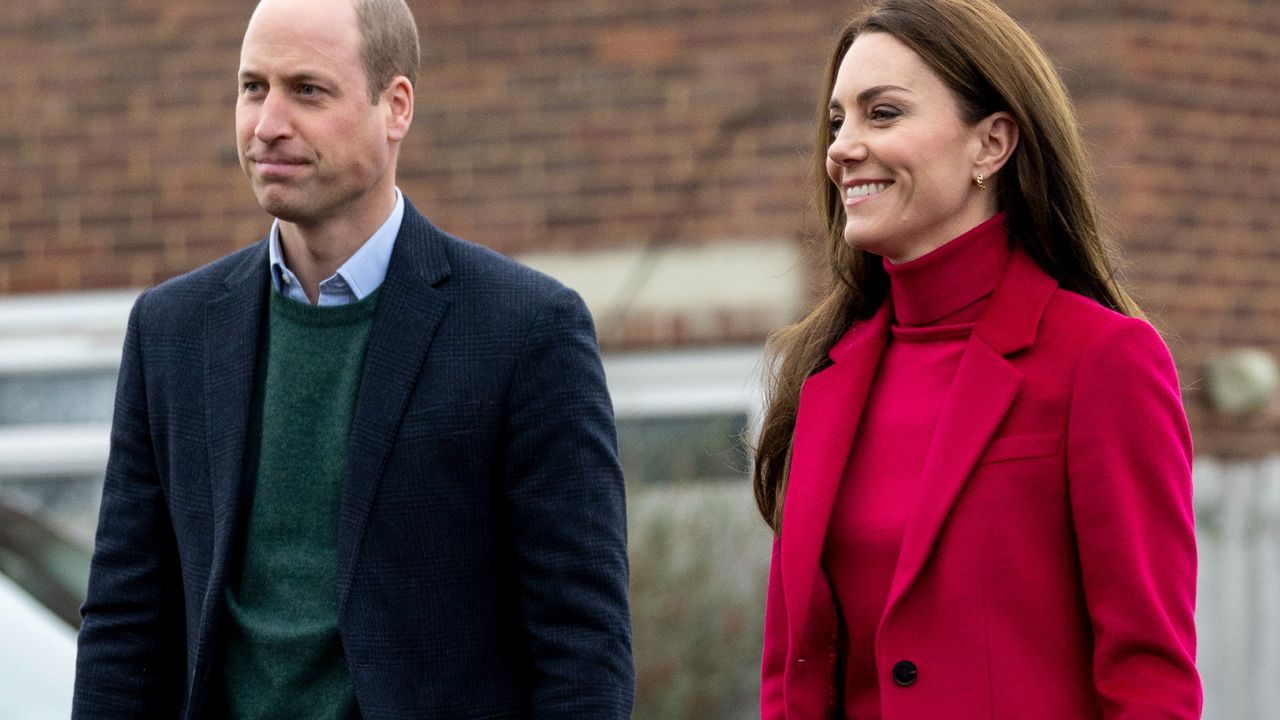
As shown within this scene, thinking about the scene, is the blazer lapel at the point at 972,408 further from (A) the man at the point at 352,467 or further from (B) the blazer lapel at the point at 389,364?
(B) the blazer lapel at the point at 389,364

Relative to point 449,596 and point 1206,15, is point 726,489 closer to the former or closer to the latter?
point 1206,15

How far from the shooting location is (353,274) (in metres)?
3.06

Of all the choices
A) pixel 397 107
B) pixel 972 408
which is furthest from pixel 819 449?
pixel 397 107

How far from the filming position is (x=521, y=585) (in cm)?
292

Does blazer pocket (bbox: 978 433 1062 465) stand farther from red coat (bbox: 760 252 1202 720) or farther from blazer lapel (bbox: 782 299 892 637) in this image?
blazer lapel (bbox: 782 299 892 637)

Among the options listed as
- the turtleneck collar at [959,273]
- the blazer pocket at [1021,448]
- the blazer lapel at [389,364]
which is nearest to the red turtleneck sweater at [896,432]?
the turtleneck collar at [959,273]

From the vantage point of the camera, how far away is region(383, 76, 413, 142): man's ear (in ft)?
10.1

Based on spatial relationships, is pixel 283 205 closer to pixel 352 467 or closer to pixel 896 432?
pixel 352 467

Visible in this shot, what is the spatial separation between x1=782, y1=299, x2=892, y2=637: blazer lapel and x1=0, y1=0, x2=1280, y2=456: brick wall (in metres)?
4.03

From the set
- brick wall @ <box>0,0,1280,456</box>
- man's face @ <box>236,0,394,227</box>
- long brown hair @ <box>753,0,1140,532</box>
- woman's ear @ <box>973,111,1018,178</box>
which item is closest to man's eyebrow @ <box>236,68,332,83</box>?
man's face @ <box>236,0,394,227</box>

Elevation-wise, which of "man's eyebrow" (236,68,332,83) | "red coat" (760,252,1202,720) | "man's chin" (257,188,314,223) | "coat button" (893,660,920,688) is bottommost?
"coat button" (893,660,920,688)

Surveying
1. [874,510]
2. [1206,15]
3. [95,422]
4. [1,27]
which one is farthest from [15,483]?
[874,510]

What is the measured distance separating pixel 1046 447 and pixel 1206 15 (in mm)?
4975

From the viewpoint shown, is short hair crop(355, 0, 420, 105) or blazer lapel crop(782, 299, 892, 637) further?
short hair crop(355, 0, 420, 105)
